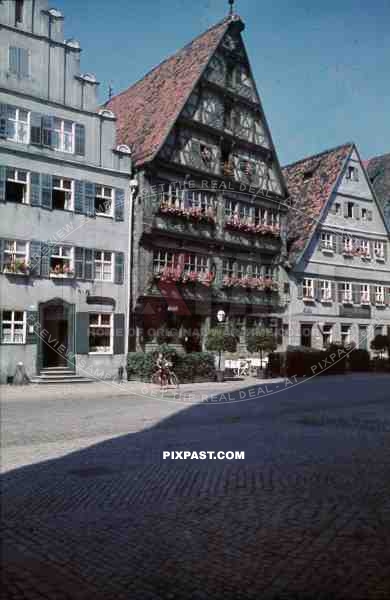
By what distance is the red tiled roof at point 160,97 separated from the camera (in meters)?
27.1

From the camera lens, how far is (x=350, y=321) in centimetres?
3572

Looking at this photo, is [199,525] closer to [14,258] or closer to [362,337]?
[14,258]

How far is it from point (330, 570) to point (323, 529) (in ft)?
3.31

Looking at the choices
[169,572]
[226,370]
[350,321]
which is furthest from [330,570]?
[350,321]

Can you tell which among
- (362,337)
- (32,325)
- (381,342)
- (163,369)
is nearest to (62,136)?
(32,325)

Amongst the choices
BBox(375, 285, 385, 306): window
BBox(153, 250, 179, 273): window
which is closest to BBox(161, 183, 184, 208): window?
BBox(153, 250, 179, 273): window

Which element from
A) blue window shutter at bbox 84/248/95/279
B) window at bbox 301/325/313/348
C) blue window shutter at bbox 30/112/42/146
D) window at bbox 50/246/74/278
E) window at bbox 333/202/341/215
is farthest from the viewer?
window at bbox 333/202/341/215

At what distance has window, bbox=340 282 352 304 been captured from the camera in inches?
1399

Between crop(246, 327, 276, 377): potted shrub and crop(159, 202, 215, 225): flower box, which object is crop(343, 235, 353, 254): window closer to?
crop(159, 202, 215, 225): flower box

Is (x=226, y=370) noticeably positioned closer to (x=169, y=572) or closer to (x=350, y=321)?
(x=350, y=321)

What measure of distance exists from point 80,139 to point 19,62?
3.45 m

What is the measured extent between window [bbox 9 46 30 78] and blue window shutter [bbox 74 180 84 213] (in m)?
4.26

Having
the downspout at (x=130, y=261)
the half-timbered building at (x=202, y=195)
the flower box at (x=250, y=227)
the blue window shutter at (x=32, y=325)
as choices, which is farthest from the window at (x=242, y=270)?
the blue window shutter at (x=32, y=325)

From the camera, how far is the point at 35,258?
22.3m
